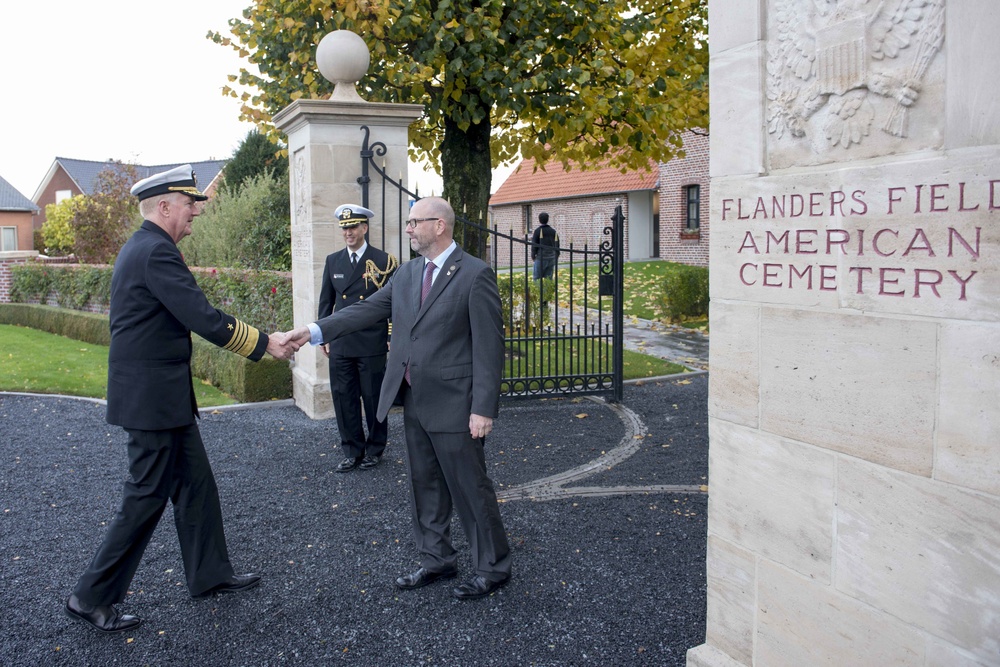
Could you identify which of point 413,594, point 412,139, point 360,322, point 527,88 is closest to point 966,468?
point 413,594

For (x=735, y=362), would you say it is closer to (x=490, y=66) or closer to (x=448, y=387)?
(x=448, y=387)

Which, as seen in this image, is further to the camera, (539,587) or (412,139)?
(412,139)

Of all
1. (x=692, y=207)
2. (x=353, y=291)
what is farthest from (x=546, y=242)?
(x=692, y=207)

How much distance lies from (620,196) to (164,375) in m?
28.8

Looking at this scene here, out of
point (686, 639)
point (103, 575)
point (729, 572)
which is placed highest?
point (729, 572)

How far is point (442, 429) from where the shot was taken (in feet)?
13.7

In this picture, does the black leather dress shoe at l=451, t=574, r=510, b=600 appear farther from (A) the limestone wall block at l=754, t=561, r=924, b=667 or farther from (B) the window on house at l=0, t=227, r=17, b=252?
(B) the window on house at l=0, t=227, r=17, b=252

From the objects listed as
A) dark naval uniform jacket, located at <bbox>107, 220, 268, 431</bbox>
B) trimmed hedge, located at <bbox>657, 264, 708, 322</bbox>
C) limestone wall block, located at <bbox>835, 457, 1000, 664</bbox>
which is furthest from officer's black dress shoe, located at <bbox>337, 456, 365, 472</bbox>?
trimmed hedge, located at <bbox>657, 264, 708, 322</bbox>

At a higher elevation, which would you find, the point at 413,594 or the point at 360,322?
the point at 360,322

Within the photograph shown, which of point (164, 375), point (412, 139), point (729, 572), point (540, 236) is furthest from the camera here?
point (412, 139)

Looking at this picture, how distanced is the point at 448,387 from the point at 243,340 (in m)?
1.07

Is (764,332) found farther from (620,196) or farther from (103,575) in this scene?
(620,196)

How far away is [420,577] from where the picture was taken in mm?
4301

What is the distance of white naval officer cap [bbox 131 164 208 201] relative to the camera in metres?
4.10
